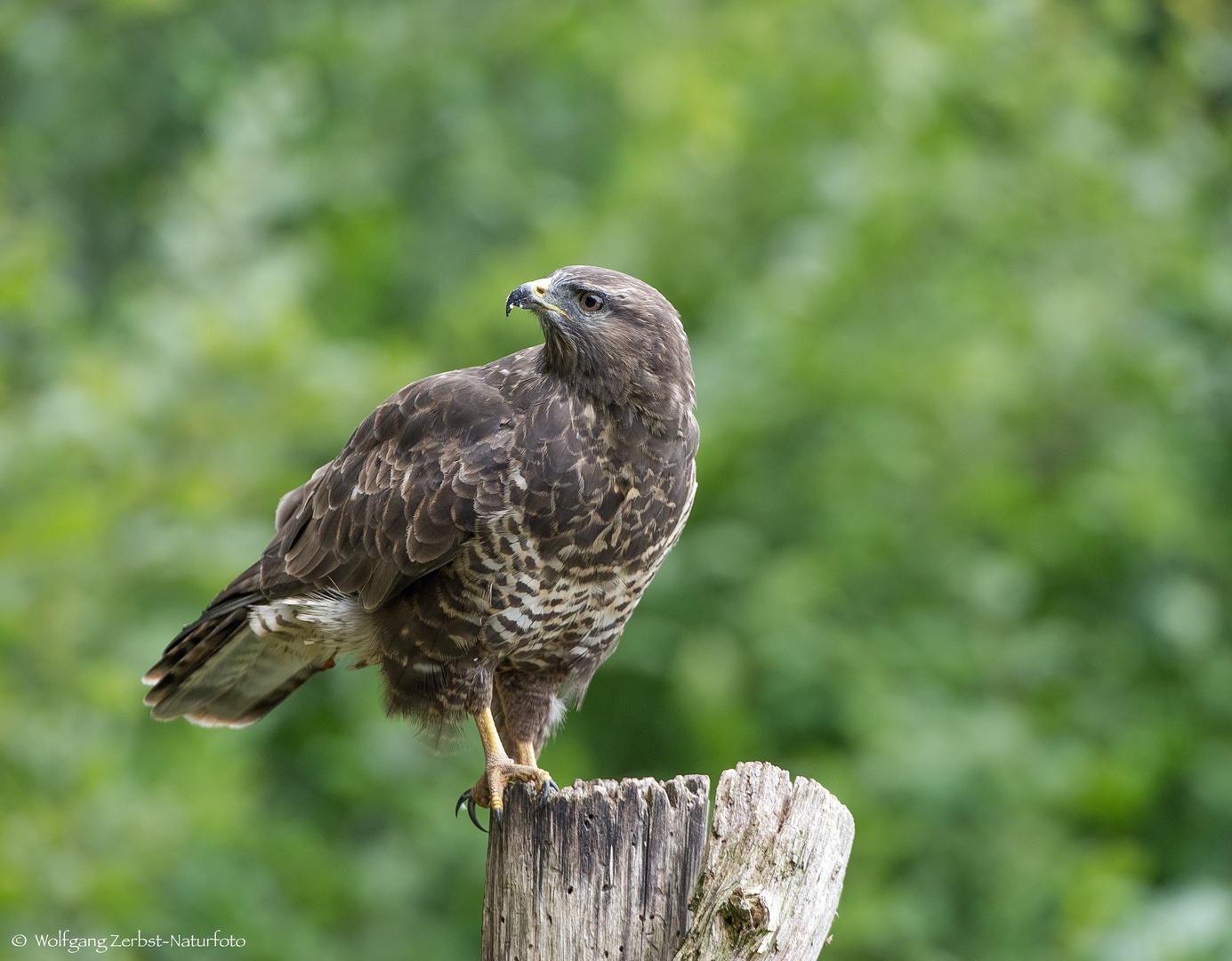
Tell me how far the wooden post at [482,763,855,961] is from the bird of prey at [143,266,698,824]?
225 mm

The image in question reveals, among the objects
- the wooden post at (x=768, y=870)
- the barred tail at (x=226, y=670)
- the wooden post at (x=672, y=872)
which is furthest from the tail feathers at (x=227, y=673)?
the wooden post at (x=768, y=870)

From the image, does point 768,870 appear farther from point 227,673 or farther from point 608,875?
point 227,673

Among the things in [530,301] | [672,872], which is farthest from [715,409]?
[672,872]

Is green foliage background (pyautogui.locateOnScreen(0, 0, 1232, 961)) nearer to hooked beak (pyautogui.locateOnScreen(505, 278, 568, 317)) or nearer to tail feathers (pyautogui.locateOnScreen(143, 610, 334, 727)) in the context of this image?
tail feathers (pyautogui.locateOnScreen(143, 610, 334, 727))

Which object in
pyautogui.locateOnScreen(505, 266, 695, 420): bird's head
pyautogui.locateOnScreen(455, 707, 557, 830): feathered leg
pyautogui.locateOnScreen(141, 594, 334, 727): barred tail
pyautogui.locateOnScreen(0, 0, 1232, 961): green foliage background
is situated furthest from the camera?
pyautogui.locateOnScreen(0, 0, 1232, 961): green foliage background

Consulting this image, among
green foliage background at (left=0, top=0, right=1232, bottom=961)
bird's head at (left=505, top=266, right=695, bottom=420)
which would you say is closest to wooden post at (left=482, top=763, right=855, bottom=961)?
bird's head at (left=505, top=266, right=695, bottom=420)

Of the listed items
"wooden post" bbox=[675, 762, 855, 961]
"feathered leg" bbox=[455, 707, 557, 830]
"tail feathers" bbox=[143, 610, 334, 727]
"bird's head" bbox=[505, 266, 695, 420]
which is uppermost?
"bird's head" bbox=[505, 266, 695, 420]

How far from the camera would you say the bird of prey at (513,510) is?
3100 mm

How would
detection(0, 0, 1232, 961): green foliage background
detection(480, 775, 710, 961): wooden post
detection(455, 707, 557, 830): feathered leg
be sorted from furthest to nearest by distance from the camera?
detection(0, 0, 1232, 961): green foliage background → detection(455, 707, 557, 830): feathered leg → detection(480, 775, 710, 961): wooden post

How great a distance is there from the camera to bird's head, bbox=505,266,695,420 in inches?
124

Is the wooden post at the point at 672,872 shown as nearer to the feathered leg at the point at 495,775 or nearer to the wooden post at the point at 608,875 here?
the wooden post at the point at 608,875

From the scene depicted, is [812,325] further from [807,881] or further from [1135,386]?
[807,881]

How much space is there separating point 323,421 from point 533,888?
3023 millimetres

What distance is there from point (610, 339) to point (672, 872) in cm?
119
